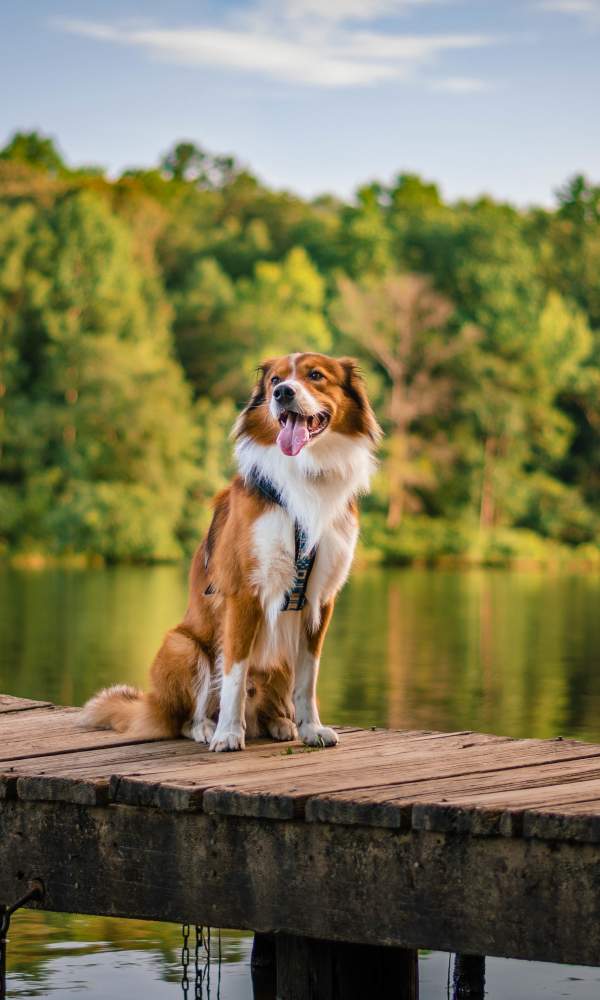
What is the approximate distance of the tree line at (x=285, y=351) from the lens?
154ft

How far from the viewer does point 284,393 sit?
5977 mm

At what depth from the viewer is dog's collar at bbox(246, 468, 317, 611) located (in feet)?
20.1

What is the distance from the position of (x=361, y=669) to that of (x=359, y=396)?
56.2 ft

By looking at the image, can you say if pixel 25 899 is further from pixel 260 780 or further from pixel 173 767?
pixel 260 780

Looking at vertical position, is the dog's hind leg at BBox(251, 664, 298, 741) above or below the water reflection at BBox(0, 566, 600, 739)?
above

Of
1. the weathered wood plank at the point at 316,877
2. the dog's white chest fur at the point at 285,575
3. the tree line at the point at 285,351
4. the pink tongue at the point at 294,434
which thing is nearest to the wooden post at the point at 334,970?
the weathered wood plank at the point at 316,877

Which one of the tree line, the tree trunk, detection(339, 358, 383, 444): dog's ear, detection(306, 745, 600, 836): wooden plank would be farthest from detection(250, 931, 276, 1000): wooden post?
the tree trunk

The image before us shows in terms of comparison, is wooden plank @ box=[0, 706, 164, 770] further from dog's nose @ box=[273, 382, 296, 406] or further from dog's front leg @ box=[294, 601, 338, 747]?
dog's nose @ box=[273, 382, 296, 406]

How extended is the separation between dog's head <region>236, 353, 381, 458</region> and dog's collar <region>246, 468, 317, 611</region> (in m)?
0.15

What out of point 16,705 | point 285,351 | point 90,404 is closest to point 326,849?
point 16,705

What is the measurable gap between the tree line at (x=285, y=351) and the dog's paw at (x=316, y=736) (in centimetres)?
3868

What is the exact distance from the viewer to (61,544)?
4503 cm

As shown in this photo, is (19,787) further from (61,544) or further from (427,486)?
(427,486)

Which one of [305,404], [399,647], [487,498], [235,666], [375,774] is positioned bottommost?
[399,647]
